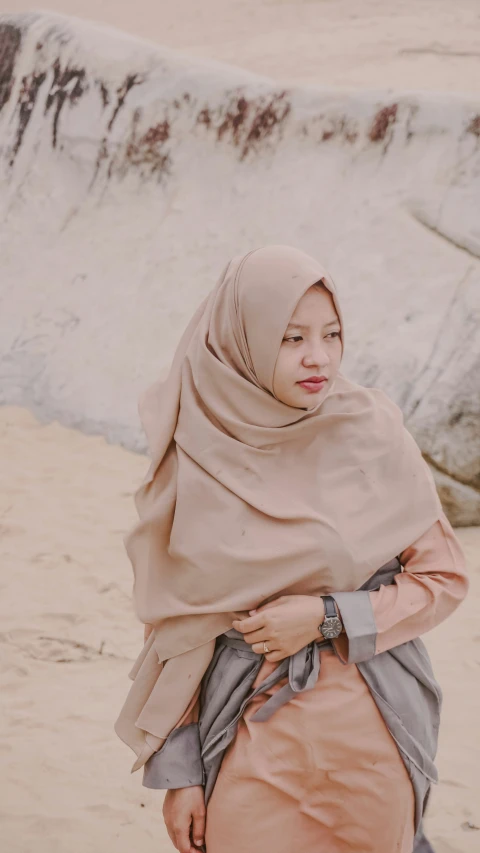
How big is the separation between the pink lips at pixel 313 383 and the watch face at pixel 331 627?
1.25ft

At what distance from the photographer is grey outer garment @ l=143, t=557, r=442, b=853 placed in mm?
1709

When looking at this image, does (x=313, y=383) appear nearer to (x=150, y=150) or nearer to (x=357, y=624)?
(x=357, y=624)

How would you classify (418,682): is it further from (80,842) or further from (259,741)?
(80,842)

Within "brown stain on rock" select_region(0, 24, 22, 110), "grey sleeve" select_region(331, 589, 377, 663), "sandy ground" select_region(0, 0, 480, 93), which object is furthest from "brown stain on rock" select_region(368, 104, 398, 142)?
"grey sleeve" select_region(331, 589, 377, 663)

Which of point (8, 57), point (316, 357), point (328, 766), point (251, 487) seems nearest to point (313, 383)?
point (316, 357)

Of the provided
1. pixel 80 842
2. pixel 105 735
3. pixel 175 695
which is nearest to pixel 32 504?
pixel 105 735

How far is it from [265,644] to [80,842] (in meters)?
1.58

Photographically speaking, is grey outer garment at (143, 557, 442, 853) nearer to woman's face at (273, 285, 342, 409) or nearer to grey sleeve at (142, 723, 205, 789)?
grey sleeve at (142, 723, 205, 789)

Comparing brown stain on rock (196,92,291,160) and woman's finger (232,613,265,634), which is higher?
brown stain on rock (196,92,291,160)

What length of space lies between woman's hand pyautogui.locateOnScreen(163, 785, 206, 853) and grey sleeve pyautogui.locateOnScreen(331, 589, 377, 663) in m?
0.38

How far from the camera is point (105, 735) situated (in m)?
3.53

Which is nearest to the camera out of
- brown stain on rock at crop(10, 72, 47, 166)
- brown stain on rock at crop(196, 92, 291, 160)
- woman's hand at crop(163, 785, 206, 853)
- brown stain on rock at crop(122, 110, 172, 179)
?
woman's hand at crop(163, 785, 206, 853)

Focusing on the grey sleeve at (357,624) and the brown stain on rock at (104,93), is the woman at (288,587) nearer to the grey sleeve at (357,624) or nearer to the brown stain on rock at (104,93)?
the grey sleeve at (357,624)

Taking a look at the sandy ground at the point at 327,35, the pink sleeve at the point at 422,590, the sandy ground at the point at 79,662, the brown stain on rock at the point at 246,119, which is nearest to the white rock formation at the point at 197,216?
the brown stain on rock at the point at 246,119
